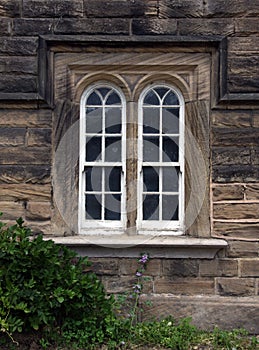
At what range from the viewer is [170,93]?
5613 millimetres

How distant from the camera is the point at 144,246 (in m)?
5.30

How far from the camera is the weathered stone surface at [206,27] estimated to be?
5.36 m

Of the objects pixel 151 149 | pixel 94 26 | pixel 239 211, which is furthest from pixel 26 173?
pixel 239 211

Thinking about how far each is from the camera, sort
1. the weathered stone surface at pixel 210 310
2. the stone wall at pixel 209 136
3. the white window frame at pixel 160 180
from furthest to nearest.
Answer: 1. the white window frame at pixel 160 180
2. the stone wall at pixel 209 136
3. the weathered stone surface at pixel 210 310

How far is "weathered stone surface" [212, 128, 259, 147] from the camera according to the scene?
533cm

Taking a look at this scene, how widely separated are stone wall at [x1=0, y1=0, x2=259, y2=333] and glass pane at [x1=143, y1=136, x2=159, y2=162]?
617 mm

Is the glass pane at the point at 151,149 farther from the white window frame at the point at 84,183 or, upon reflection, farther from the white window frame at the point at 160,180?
the white window frame at the point at 84,183

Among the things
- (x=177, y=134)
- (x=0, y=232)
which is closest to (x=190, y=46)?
(x=177, y=134)

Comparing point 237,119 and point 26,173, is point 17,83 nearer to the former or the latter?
point 26,173

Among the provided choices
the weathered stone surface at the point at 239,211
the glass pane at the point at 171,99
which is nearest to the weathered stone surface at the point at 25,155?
the glass pane at the point at 171,99

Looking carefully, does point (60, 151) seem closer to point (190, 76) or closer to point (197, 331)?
point (190, 76)

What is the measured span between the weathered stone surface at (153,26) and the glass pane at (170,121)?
83 cm

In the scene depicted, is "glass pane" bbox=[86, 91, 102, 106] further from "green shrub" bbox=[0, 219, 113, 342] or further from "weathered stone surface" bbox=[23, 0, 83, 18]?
"green shrub" bbox=[0, 219, 113, 342]

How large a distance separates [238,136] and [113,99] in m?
1.42
